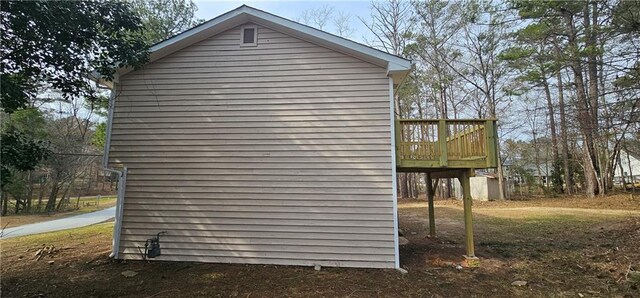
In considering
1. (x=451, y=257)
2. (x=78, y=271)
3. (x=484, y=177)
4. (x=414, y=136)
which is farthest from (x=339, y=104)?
(x=484, y=177)

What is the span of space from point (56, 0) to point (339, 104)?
451 cm

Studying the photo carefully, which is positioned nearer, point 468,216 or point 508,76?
point 468,216

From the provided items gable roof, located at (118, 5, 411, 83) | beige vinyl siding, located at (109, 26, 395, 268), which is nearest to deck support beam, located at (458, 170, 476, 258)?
beige vinyl siding, located at (109, 26, 395, 268)

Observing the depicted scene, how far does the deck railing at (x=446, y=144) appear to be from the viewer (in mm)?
6004

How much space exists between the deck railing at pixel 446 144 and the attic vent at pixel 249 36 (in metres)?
3.35

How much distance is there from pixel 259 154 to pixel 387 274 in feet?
10.3

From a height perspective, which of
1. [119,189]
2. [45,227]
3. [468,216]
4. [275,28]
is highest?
[275,28]

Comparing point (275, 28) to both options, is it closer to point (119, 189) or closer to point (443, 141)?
point (443, 141)

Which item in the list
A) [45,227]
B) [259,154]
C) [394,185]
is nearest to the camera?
[394,185]

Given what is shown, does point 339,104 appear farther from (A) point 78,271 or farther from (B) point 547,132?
(B) point 547,132

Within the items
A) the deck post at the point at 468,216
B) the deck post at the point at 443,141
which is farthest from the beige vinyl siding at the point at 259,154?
the deck post at the point at 468,216

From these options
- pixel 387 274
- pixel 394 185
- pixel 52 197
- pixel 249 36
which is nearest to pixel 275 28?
pixel 249 36

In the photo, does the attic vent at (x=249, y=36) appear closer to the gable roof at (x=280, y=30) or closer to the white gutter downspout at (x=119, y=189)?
the gable roof at (x=280, y=30)

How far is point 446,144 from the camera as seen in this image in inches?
239
